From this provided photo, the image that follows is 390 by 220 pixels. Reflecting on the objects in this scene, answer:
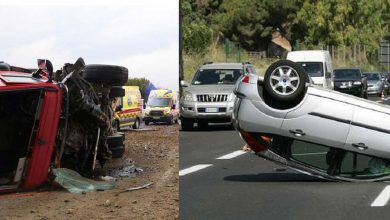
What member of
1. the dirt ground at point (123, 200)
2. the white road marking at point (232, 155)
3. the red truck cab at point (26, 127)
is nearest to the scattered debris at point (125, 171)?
the dirt ground at point (123, 200)

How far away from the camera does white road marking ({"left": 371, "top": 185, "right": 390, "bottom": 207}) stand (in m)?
6.61

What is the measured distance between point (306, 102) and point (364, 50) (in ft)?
7.44

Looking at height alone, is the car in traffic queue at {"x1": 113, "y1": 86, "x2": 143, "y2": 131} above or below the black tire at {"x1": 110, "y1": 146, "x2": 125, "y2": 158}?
above

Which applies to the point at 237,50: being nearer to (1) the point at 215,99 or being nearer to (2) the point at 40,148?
(1) the point at 215,99

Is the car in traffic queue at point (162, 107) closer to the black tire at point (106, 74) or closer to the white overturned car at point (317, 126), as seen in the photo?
the black tire at point (106, 74)

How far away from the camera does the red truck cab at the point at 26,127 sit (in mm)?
2641

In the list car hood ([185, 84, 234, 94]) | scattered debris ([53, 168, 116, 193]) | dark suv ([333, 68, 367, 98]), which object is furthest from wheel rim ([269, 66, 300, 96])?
car hood ([185, 84, 234, 94])

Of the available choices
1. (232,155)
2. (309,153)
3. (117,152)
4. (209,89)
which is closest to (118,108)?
(117,152)

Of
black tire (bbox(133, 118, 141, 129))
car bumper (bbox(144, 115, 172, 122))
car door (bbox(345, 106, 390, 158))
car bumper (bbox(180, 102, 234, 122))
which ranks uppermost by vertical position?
car bumper (bbox(144, 115, 172, 122))

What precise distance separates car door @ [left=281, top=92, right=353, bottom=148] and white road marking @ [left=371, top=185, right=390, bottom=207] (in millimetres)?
926

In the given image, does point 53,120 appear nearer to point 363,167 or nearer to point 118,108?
point 118,108

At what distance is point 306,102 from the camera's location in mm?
6070

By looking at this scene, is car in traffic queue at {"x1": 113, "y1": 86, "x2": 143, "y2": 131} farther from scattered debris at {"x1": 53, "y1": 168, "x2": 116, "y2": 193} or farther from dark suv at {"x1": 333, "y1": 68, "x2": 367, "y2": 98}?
dark suv at {"x1": 333, "y1": 68, "x2": 367, "y2": 98}

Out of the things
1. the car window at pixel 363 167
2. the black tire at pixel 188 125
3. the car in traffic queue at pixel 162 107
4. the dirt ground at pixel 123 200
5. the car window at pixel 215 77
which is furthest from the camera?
the black tire at pixel 188 125
